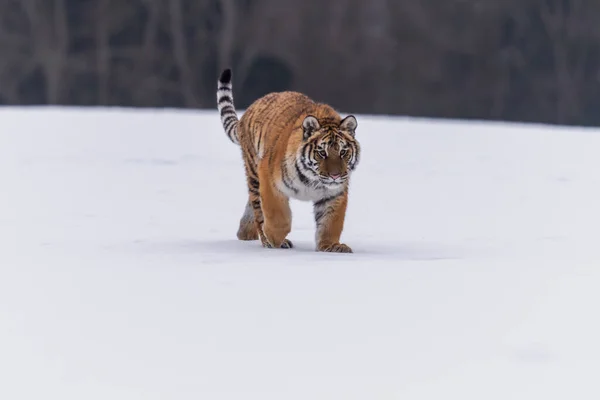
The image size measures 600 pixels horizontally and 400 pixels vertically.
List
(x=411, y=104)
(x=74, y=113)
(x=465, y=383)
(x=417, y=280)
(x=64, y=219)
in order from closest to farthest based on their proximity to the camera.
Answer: (x=465, y=383) < (x=417, y=280) < (x=64, y=219) < (x=74, y=113) < (x=411, y=104)

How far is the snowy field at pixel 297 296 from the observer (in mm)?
3602

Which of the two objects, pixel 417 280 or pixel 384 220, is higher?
pixel 417 280

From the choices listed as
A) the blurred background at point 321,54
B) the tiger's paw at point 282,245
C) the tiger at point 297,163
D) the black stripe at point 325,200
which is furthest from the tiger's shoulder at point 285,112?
the blurred background at point 321,54

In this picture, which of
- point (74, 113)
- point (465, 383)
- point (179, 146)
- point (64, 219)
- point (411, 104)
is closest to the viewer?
point (465, 383)

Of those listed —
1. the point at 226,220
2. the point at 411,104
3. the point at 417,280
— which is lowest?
the point at 411,104

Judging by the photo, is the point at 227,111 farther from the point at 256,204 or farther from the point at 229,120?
the point at 256,204

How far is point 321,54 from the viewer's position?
23.1 m

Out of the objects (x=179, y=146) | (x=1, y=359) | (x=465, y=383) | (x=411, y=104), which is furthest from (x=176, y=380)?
(x=411, y=104)

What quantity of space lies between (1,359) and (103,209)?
4.71m

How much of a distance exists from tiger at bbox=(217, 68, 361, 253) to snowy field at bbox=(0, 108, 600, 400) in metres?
0.23

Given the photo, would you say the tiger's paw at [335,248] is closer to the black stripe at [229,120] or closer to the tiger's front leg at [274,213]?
the tiger's front leg at [274,213]

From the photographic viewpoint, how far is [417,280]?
16.3 ft

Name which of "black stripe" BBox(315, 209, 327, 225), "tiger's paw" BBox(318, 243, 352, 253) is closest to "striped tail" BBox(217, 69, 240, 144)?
"black stripe" BBox(315, 209, 327, 225)

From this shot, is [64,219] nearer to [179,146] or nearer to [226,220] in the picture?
[226,220]
